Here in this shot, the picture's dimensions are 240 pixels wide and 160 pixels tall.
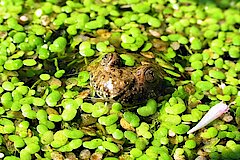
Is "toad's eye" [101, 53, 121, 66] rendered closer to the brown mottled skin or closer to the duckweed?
the brown mottled skin

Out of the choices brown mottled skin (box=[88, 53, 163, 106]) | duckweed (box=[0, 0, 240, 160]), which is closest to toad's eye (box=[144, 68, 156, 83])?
brown mottled skin (box=[88, 53, 163, 106])

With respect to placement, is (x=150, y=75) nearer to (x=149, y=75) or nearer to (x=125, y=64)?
(x=149, y=75)

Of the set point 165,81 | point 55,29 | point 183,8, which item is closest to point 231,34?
point 183,8

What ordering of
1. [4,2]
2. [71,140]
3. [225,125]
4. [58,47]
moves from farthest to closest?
1. [4,2]
2. [58,47]
3. [225,125]
4. [71,140]

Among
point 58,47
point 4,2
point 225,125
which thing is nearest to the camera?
point 225,125

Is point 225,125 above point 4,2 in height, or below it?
below

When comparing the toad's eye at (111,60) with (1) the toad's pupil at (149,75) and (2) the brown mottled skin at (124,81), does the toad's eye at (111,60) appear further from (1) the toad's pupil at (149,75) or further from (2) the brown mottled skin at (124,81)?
(1) the toad's pupil at (149,75)

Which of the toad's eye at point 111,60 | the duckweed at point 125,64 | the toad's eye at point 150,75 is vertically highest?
Result: the toad's eye at point 111,60

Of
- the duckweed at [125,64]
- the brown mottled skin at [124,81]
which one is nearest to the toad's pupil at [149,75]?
the brown mottled skin at [124,81]

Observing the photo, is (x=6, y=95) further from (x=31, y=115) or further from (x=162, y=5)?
(x=162, y=5)
